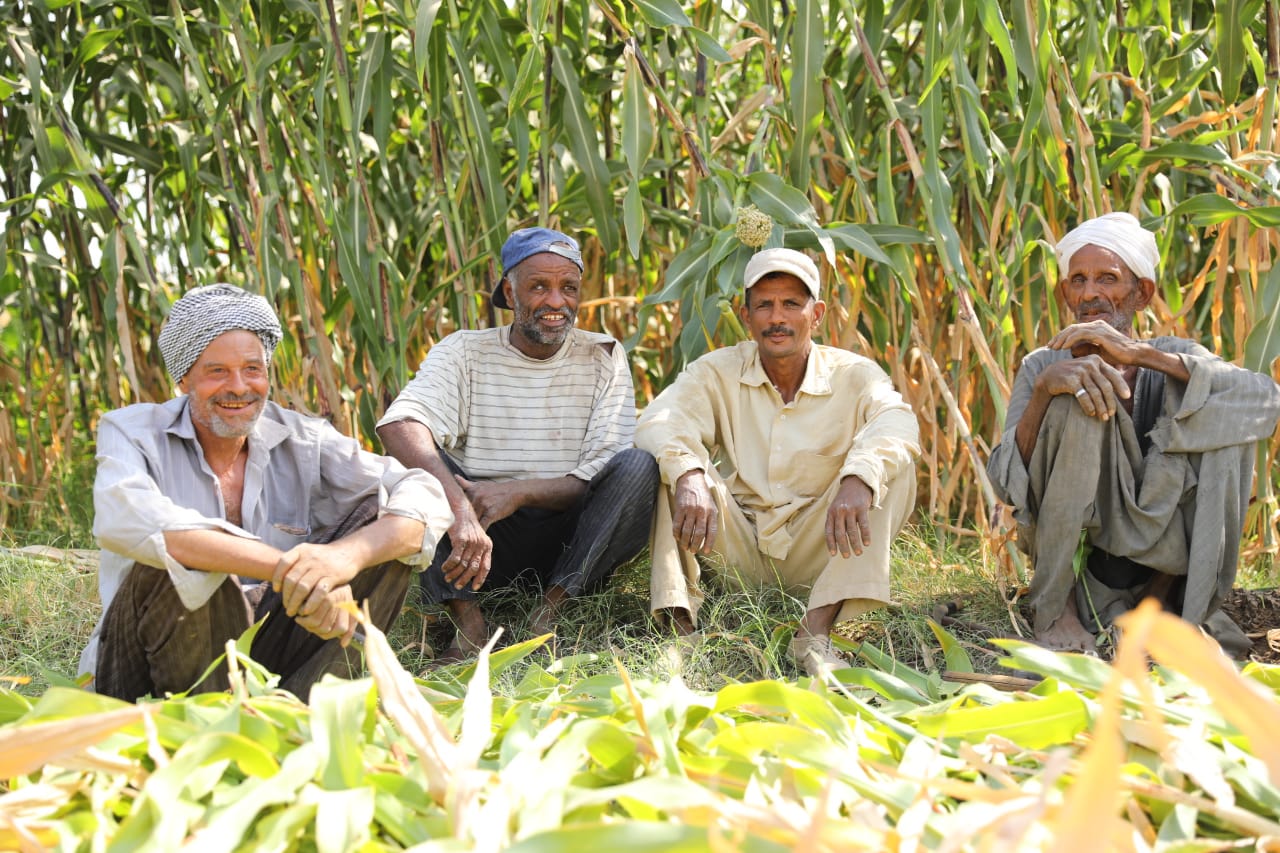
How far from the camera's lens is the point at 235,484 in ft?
8.79

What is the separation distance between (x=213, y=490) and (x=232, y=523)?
0.26 feet

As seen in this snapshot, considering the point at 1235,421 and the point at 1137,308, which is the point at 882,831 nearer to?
the point at 1235,421

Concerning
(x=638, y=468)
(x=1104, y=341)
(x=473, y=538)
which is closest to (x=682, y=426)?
(x=638, y=468)

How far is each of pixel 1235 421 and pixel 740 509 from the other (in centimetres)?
118

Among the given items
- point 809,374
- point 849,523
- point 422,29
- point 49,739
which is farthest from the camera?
point 809,374

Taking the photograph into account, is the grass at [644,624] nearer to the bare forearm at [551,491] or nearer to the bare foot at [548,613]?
the bare foot at [548,613]

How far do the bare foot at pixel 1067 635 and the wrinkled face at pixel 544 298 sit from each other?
1.44 meters

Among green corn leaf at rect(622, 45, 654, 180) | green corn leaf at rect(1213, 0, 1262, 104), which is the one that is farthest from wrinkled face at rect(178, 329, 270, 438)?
green corn leaf at rect(1213, 0, 1262, 104)

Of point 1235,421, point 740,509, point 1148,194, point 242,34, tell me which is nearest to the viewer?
point 1235,421

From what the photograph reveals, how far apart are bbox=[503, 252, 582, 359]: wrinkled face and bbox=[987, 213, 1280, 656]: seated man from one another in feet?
3.84

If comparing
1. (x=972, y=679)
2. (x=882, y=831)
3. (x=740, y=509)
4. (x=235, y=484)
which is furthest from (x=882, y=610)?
(x=882, y=831)

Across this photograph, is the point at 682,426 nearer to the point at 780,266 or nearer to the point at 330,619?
the point at 780,266

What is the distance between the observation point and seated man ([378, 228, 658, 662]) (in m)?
3.17

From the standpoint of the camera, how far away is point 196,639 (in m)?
2.35
